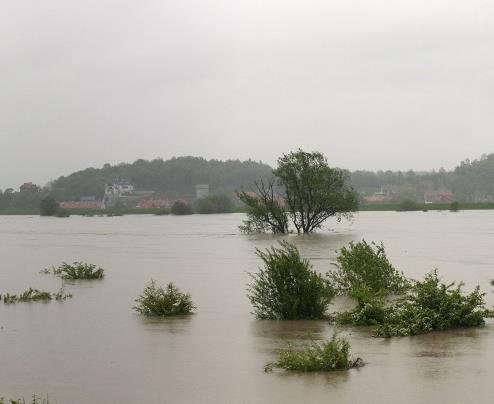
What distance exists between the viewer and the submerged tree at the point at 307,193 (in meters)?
55.3

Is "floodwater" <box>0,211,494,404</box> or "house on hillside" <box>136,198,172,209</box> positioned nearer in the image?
"floodwater" <box>0,211,494,404</box>

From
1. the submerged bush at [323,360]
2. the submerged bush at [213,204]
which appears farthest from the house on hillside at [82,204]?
the submerged bush at [323,360]

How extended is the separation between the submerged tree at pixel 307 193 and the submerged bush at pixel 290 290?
3939cm

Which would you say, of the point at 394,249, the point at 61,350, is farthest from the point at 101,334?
the point at 394,249

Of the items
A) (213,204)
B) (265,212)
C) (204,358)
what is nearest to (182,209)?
(213,204)

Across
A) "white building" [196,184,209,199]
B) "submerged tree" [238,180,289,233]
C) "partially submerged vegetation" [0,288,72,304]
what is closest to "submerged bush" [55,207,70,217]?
"white building" [196,184,209,199]

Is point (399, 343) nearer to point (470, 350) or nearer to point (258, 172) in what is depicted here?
point (470, 350)

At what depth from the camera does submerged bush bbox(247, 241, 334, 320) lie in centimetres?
1436

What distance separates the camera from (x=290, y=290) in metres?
14.6

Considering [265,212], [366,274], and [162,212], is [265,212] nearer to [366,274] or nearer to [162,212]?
[366,274]

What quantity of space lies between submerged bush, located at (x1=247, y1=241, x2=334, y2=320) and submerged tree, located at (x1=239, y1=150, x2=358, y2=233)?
39394 millimetres

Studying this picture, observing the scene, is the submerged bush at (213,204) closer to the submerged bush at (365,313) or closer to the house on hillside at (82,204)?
the house on hillside at (82,204)

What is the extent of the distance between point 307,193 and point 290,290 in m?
41.4

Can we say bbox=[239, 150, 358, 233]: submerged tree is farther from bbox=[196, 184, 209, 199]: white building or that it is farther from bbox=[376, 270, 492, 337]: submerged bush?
bbox=[196, 184, 209, 199]: white building
